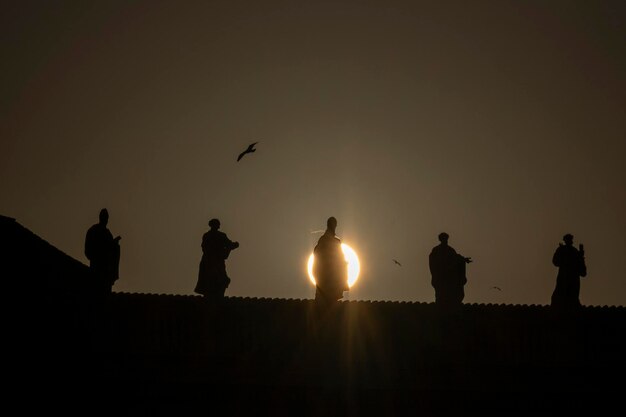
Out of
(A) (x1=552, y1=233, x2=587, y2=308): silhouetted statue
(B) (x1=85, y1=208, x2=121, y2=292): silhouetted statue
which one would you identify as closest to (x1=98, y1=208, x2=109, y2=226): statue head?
(B) (x1=85, y1=208, x2=121, y2=292): silhouetted statue

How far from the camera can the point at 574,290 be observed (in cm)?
2888

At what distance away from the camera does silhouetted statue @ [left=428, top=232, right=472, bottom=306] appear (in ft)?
93.5

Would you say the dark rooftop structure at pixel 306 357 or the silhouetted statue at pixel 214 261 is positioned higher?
the silhouetted statue at pixel 214 261

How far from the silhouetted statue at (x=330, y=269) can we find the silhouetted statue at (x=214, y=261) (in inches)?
82.0

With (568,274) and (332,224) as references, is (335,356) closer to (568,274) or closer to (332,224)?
(332,224)

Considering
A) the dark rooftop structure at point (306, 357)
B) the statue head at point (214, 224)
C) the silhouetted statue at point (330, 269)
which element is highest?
the statue head at point (214, 224)

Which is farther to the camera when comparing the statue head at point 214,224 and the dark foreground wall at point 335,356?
the statue head at point 214,224

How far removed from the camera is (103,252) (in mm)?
28047

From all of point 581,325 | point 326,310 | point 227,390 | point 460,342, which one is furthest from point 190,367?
point 581,325

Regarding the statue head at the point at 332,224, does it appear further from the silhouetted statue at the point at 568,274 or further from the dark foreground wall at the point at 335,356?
the silhouetted statue at the point at 568,274

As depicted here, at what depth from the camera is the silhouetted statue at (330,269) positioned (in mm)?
26578

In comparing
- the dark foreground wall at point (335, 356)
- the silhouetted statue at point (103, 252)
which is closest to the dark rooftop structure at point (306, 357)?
the dark foreground wall at point (335, 356)

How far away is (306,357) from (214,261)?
276cm

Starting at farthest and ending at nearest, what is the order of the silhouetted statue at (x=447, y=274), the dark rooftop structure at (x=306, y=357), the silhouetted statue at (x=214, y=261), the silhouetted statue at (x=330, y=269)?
the silhouetted statue at (x=447, y=274) → the silhouetted statue at (x=214, y=261) → the silhouetted statue at (x=330, y=269) → the dark rooftop structure at (x=306, y=357)
